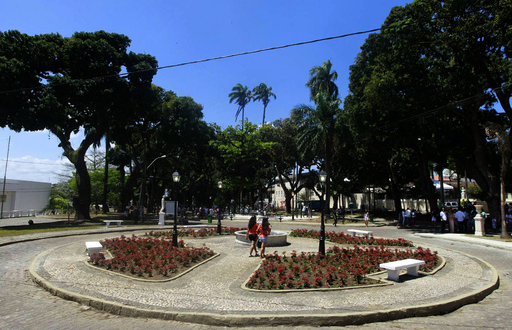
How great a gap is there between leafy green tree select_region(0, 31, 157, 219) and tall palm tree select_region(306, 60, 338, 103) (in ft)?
73.8

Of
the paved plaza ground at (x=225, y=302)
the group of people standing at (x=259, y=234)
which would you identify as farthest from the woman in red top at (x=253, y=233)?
the paved plaza ground at (x=225, y=302)

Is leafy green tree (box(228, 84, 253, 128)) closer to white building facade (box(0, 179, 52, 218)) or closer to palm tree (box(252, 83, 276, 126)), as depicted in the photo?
palm tree (box(252, 83, 276, 126))

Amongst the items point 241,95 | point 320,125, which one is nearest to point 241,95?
point 241,95

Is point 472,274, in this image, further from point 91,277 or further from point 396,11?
point 396,11

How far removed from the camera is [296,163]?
50.9 meters

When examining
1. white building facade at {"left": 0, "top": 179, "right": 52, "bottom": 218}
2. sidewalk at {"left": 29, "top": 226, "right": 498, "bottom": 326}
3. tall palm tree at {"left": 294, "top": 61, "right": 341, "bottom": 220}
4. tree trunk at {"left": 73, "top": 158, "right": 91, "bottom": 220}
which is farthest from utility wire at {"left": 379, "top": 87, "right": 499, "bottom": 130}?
white building facade at {"left": 0, "top": 179, "right": 52, "bottom": 218}

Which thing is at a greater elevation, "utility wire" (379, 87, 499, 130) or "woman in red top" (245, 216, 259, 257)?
"utility wire" (379, 87, 499, 130)

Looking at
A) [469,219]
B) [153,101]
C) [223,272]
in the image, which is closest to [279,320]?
[223,272]

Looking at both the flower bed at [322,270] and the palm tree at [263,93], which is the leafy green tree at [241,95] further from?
the flower bed at [322,270]

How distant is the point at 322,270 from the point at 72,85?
2559 centimetres

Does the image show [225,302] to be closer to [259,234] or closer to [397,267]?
[397,267]

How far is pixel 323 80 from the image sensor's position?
45312 millimetres

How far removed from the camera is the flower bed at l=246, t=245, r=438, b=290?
24.5 feet

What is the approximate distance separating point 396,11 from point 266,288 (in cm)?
2256
